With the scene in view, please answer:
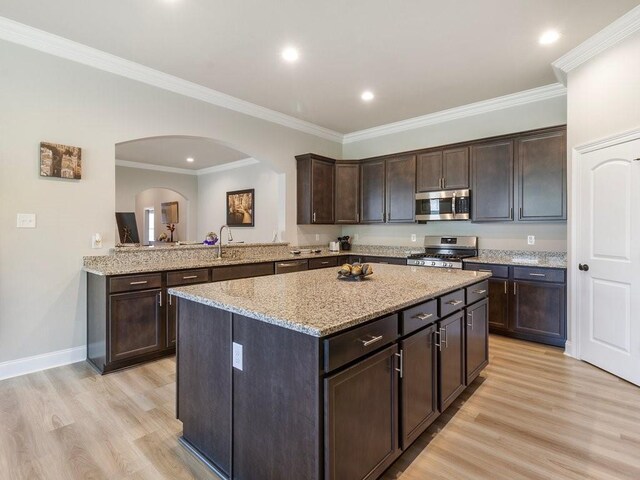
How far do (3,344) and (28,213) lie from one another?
1099mm

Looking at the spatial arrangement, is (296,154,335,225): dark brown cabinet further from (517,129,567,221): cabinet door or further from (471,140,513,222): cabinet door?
(517,129,567,221): cabinet door

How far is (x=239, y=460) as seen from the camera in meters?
1.65

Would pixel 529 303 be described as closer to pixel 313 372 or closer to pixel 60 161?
pixel 313 372

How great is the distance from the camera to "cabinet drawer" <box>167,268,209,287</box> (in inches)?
131

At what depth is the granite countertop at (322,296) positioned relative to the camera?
1429 mm

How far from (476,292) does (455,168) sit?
2.43 meters

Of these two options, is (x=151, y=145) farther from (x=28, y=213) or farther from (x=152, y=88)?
(x=28, y=213)

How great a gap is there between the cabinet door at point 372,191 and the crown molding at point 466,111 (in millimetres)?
645

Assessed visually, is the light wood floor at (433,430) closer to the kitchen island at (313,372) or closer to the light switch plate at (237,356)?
the kitchen island at (313,372)

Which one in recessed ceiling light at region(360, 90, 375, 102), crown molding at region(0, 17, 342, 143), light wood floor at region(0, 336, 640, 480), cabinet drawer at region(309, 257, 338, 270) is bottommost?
light wood floor at region(0, 336, 640, 480)

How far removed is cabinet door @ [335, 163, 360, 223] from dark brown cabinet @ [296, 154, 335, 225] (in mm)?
117

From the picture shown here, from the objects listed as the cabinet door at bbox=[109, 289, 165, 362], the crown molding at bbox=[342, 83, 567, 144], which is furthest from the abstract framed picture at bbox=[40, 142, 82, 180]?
the crown molding at bbox=[342, 83, 567, 144]

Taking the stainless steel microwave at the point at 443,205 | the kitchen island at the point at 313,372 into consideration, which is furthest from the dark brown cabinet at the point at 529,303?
the kitchen island at the point at 313,372

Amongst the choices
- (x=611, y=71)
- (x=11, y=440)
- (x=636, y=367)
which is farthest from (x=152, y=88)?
(x=636, y=367)
